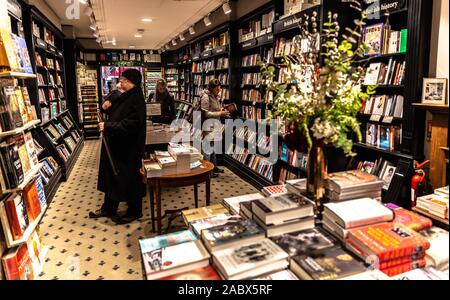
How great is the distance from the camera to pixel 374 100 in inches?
137

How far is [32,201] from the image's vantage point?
109 inches

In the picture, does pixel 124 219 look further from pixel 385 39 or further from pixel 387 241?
pixel 385 39

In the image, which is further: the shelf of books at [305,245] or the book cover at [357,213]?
the book cover at [357,213]

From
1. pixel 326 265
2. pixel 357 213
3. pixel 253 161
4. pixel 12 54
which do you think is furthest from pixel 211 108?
pixel 326 265

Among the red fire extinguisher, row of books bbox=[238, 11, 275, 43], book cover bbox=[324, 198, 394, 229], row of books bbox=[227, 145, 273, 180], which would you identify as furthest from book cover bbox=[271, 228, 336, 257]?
row of books bbox=[238, 11, 275, 43]

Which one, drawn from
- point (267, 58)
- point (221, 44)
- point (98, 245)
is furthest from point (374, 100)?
point (221, 44)

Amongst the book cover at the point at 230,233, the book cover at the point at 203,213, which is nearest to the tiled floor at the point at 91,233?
the book cover at the point at 203,213

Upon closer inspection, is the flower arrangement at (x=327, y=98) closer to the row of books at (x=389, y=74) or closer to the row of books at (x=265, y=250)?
the row of books at (x=265, y=250)

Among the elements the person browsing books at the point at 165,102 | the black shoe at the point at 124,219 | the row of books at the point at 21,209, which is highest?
the person browsing books at the point at 165,102

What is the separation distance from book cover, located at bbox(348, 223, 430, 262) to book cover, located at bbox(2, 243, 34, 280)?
2190mm

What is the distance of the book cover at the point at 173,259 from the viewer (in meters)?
1.53


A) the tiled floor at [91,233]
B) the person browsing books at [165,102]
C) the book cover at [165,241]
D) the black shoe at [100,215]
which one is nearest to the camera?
the book cover at [165,241]

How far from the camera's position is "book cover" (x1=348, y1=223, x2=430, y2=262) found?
1.52 m
